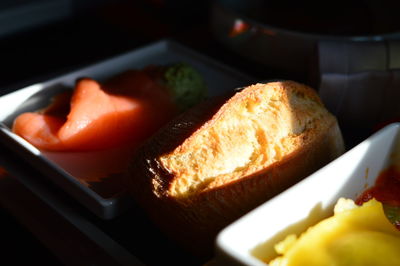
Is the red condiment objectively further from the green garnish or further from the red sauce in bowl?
the green garnish

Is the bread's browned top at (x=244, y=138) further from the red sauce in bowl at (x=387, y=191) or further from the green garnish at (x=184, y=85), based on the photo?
the green garnish at (x=184, y=85)

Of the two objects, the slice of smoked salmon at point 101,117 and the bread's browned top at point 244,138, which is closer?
the bread's browned top at point 244,138

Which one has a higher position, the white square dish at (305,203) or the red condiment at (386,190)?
the white square dish at (305,203)

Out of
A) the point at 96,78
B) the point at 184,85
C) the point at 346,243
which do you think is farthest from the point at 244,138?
the point at 96,78

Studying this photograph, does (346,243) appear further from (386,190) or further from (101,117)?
(101,117)

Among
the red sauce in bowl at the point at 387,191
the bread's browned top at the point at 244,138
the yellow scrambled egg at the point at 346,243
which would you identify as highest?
the bread's browned top at the point at 244,138

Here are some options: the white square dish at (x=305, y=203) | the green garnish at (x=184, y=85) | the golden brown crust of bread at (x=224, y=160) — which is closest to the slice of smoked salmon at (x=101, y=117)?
the green garnish at (x=184, y=85)

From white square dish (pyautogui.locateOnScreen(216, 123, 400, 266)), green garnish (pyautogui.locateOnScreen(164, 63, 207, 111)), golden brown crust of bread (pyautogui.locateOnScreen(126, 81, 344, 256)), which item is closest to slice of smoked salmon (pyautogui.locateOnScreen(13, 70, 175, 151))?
green garnish (pyautogui.locateOnScreen(164, 63, 207, 111))

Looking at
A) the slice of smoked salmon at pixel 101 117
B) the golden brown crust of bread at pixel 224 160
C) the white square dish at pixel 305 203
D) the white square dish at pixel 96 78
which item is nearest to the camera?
the white square dish at pixel 305 203
